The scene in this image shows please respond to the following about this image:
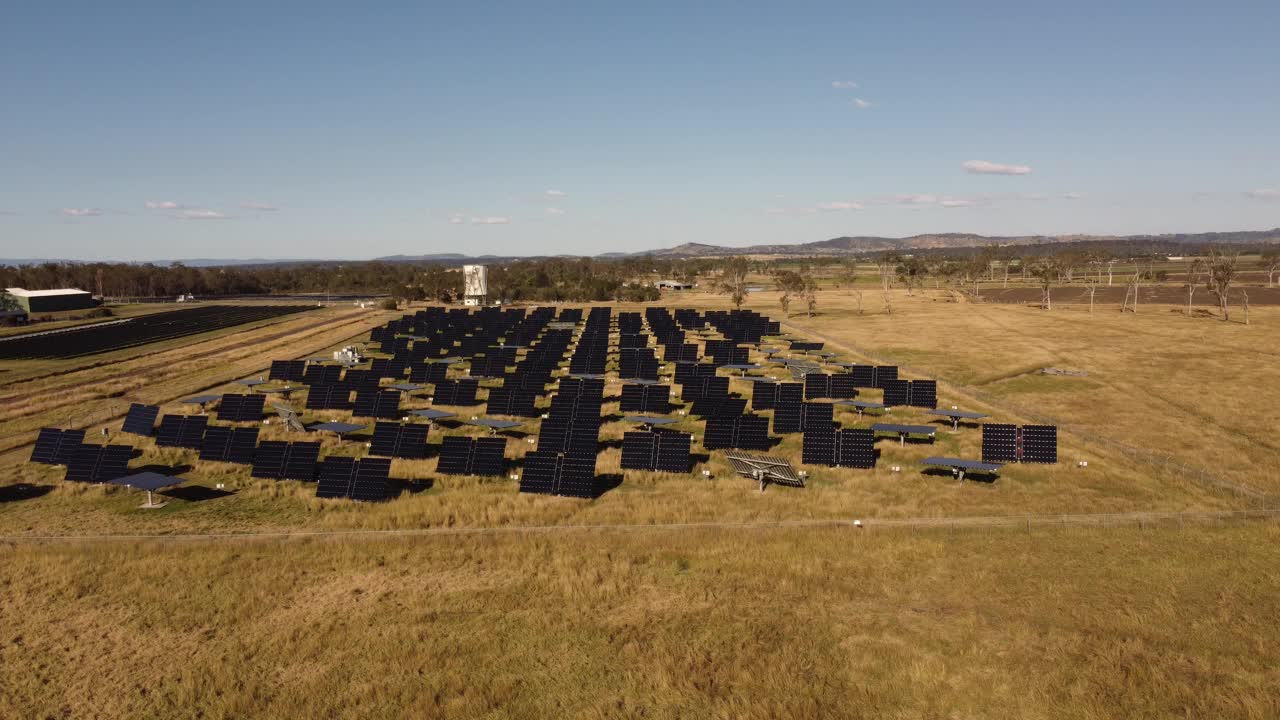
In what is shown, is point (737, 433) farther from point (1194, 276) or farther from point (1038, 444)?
point (1194, 276)

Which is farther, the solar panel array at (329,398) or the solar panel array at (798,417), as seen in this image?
the solar panel array at (329,398)

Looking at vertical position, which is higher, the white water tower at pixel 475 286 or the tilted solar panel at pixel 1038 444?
the white water tower at pixel 475 286

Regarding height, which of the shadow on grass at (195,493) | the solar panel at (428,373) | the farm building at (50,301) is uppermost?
the farm building at (50,301)

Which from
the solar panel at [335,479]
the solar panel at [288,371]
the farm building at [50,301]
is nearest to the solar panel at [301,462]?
the solar panel at [335,479]

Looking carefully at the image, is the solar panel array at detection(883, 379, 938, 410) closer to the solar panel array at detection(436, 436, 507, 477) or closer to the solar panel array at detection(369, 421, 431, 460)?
the solar panel array at detection(436, 436, 507, 477)

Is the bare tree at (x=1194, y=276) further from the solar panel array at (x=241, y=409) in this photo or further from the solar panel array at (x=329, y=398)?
the solar panel array at (x=241, y=409)

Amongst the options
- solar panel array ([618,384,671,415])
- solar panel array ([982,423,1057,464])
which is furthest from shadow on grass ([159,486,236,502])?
solar panel array ([982,423,1057,464])

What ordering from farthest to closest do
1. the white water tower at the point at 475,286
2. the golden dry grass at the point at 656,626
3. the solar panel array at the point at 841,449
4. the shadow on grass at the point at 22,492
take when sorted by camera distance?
the white water tower at the point at 475,286, the solar panel array at the point at 841,449, the shadow on grass at the point at 22,492, the golden dry grass at the point at 656,626

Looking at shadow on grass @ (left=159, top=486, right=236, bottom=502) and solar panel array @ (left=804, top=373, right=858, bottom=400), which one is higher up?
solar panel array @ (left=804, top=373, right=858, bottom=400)
